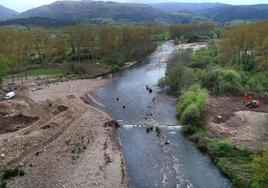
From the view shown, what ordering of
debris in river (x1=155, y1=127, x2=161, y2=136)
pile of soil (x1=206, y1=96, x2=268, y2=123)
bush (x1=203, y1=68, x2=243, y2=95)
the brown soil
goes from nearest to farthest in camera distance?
the brown soil
debris in river (x1=155, y1=127, x2=161, y2=136)
pile of soil (x1=206, y1=96, x2=268, y2=123)
bush (x1=203, y1=68, x2=243, y2=95)

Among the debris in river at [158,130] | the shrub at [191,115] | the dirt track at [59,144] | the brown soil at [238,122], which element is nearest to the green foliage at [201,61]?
the brown soil at [238,122]

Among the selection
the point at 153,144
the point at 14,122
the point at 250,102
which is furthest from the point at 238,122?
the point at 14,122

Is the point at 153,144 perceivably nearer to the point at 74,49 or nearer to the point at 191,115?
the point at 191,115

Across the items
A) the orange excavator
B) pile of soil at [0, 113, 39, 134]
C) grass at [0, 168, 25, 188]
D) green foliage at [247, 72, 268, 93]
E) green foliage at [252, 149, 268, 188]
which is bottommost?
pile of soil at [0, 113, 39, 134]

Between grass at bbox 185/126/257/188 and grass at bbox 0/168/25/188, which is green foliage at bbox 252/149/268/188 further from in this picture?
grass at bbox 0/168/25/188

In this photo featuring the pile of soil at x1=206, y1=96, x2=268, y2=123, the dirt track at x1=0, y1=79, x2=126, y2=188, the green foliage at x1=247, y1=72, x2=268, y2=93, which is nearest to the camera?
the dirt track at x1=0, y1=79, x2=126, y2=188

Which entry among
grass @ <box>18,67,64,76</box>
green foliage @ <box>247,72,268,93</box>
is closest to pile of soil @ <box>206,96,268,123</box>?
green foliage @ <box>247,72,268,93</box>

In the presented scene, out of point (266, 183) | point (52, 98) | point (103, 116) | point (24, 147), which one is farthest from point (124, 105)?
point (266, 183)
